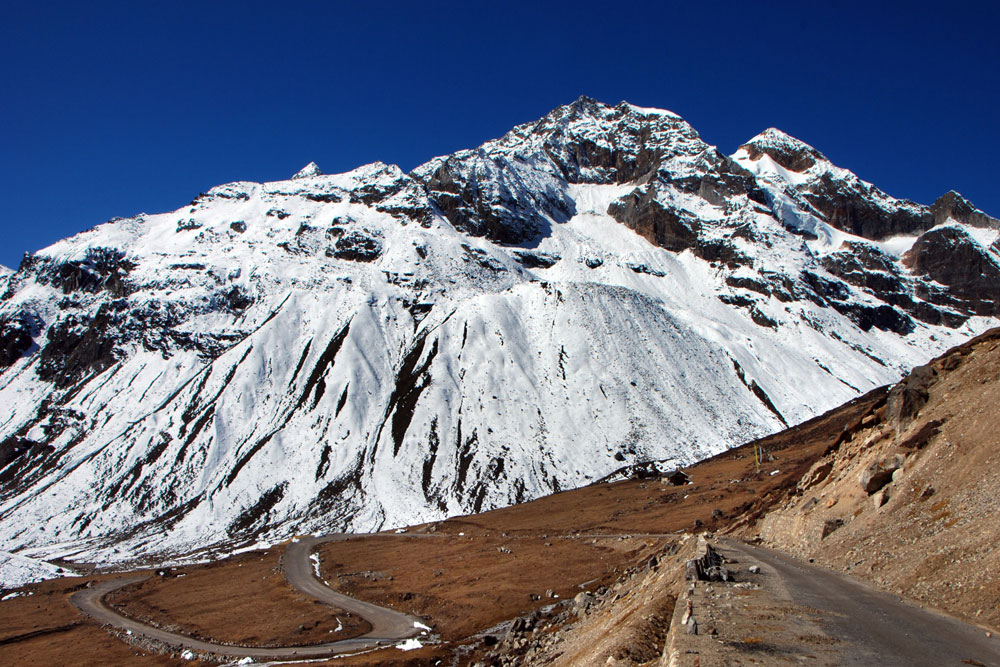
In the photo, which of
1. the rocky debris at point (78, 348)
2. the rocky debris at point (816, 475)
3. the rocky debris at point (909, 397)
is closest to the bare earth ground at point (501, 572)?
the rocky debris at point (816, 475)

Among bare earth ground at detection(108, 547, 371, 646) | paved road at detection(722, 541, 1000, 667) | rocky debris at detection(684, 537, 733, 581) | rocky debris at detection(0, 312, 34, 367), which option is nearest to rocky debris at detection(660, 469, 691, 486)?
bare earth ground at detection(108, 547, 371, 646)

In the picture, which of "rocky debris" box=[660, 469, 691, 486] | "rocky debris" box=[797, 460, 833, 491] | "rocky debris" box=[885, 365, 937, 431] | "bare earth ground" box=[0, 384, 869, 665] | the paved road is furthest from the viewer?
"rocky debris" box=[660, 469, 691, 486]

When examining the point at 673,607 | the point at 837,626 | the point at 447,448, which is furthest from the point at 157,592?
the point at 837,626

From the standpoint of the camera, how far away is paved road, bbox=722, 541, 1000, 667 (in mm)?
14305

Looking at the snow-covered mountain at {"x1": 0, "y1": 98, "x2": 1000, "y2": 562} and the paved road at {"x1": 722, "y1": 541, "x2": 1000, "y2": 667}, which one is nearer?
the paved road at {"x1": 722, "y1": 541, "x2": 1000, "y2": 667}

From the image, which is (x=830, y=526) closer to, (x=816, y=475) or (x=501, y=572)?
(x=816, y=475)

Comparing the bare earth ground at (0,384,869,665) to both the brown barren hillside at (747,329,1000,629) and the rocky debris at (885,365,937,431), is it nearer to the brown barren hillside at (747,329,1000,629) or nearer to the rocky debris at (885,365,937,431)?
the brown barren hillside at (747,329,1000,629)

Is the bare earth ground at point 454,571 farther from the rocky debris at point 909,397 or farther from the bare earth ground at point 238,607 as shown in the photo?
the rocky debris at point 909,397

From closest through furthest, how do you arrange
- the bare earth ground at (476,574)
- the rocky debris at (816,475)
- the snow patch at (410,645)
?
the rocky debris at (816,475) → the snow patch at (410,645) → the bare earth ground at (476,574)

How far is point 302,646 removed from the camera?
168 feet

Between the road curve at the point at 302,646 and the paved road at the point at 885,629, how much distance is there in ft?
120

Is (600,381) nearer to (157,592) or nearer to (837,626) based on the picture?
(157,592)

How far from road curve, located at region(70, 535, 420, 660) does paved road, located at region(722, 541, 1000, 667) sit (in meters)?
36.5

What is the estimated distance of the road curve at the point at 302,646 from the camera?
163 ft
